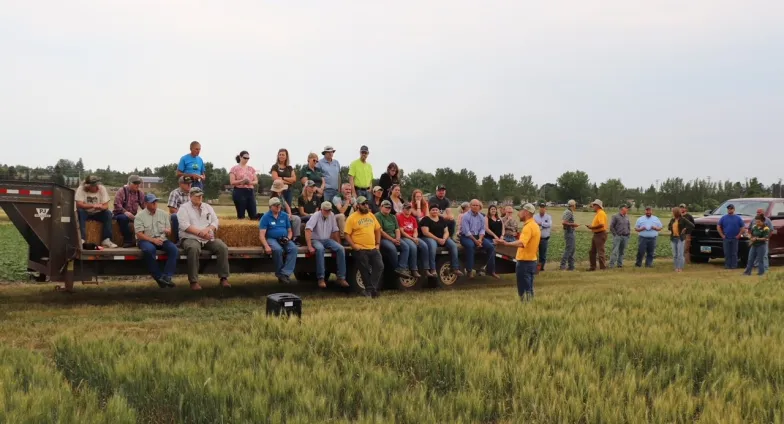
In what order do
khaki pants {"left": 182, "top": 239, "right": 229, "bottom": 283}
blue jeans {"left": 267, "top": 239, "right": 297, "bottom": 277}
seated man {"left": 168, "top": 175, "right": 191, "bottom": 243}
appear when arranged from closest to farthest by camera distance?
khaki pants {"left": 182, "top": 239, "right": 229, "bottom": 283} → blue jeans {"left": 267, "top": 239, "right": 297, "bottom": 277} → seated man {"left": 168, "top": 175, "right": 191, "bottom": 243}

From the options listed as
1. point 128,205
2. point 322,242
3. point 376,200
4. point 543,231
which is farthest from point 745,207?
point 128,205

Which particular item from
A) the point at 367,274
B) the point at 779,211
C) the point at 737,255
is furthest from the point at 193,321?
the point at 779,211

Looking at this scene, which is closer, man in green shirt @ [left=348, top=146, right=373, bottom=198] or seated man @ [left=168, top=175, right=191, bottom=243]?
seated man @ [left=168, top=175, right=191, bottom=243]

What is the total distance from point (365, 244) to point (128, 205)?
388cm

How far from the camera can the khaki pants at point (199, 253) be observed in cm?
1000

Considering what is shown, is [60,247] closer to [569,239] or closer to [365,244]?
[365,244]

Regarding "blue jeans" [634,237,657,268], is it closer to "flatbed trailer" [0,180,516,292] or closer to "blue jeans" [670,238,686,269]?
"blue jeans" [670,238,686,269]

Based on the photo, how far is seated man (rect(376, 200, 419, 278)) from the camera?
11930mm

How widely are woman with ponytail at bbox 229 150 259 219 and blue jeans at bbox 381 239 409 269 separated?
248cm

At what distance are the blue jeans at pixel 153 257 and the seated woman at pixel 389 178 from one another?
4.80 meters

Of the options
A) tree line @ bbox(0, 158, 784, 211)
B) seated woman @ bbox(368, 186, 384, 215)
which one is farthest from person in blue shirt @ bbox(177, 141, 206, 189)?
tree line @ bbox(0, 158, 784, 211)

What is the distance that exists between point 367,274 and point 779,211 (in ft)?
46.1

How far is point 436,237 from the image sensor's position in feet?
41.4

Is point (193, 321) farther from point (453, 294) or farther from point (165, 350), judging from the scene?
point (453, 294)
